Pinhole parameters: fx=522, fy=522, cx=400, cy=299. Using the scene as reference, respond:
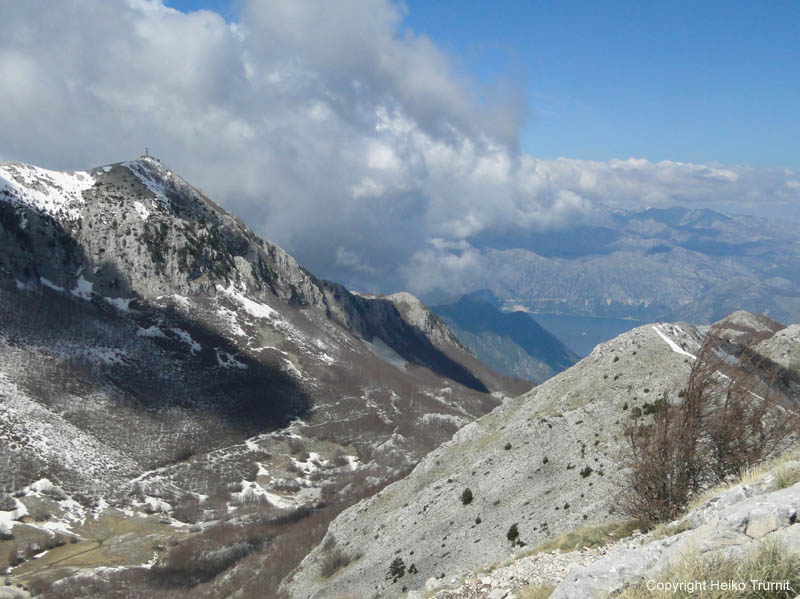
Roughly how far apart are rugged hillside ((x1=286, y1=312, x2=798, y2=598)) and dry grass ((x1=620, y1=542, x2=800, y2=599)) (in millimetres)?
25198

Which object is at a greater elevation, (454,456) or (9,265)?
(9,265)

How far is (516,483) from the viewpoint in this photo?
162ft

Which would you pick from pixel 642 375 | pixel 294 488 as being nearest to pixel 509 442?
pixel 642 375

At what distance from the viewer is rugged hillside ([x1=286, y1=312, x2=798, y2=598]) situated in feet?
139

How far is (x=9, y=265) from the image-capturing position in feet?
600

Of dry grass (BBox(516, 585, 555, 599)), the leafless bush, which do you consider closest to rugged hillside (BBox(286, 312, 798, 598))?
the leafless bush

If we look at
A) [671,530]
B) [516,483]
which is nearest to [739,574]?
[671,530]

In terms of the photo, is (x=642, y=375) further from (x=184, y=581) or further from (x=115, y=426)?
(x=115, y=426)

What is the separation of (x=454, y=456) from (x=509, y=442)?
9.77 metres

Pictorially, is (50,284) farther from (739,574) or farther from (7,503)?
(739,574)

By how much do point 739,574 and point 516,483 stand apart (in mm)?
40452

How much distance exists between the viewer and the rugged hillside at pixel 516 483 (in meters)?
42.4

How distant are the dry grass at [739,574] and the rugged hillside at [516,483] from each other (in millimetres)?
25198

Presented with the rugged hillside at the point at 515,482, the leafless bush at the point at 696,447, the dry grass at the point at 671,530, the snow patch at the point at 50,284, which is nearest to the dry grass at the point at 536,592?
the dry grass at the point at 671,530
